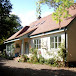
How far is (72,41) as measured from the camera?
12062 mm

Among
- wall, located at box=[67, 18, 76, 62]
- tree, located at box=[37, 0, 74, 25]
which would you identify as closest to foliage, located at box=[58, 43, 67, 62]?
wall, located at box=[67, 18, 76, 62]

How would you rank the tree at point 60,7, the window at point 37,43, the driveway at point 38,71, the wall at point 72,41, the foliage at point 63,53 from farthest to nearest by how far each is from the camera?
the window at point 37,43, the wall at point 72,41, the foliage at point 63,53, the tree at point 60,7, the driveway at point 38,71

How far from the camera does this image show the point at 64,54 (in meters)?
11.5

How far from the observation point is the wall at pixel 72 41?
1183 centimetres

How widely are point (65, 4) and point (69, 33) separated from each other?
3.25 metres

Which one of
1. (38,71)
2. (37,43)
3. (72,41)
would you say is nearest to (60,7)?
(72,41)

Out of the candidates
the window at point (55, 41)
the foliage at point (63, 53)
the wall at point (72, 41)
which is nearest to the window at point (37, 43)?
the window at point (55, 41)

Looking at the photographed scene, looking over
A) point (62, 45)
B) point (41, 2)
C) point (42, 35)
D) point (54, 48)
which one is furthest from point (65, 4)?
point (42, 35)

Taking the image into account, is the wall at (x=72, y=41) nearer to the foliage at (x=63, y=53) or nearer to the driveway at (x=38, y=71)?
the foliage at (x=63, y=53)

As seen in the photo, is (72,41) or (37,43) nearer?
(72,41)

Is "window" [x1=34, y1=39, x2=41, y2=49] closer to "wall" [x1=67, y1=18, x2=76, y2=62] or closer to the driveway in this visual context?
"wall" [x1=67, y1=18, x2=76, y2=62]

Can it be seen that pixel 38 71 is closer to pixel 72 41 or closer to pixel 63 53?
pixel 63 53

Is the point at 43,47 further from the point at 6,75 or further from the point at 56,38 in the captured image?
the point at 6,75

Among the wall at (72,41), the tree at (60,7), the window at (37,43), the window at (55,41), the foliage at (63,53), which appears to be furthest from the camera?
the window at (37,43)
